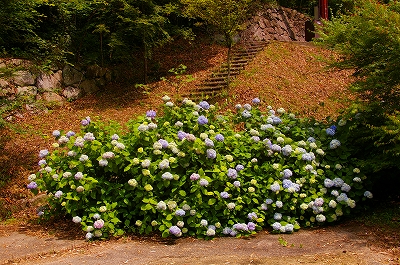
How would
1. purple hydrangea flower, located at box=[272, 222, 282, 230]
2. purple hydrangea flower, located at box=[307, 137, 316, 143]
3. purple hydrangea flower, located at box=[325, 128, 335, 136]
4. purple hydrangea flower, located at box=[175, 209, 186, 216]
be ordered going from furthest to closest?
1. purple hydrangea flower, located at box=[325, 128, 335, 136]
2. purple hydrangea flower, located at box=[307, 137, 316, 143]
3. purple hydrangea flower, located at box=[272, 222, 282, 230]
4. purple hydrangea flower, located at box=[175, 209, 186, 216]

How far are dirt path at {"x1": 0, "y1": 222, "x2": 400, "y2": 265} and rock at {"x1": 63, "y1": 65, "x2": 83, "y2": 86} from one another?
7858 mm

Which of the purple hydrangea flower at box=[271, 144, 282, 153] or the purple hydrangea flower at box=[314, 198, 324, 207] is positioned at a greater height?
the purple hydrangea flower at box=[271, 144, 282, 153]

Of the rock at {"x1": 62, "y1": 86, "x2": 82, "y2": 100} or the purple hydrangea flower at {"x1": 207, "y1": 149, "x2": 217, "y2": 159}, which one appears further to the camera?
the rock at {"x1": 62, "y1": 86, "x2": 82, "y2": 100}

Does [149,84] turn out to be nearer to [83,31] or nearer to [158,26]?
[158,26]

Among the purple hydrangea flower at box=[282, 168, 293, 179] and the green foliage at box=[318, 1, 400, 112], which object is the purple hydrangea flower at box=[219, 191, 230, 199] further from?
the green foliage at box=[318, 1, 400, 112]

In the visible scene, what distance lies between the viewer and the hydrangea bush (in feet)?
14.5

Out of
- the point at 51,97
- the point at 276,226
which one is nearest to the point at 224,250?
the point at 276,226

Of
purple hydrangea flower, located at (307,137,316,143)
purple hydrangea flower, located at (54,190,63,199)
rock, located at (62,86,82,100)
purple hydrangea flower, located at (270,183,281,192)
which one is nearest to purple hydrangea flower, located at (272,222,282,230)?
purple hydrangea flower, located at (270,183,281,192)

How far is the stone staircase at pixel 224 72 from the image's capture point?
1150 centimetres

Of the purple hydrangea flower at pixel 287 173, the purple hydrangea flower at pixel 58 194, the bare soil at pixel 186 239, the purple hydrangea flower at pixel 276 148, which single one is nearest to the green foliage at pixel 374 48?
the bare soil at pixel 186 239

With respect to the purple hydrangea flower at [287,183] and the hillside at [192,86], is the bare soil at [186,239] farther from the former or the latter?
the purple hydrangea flower at [287,183]

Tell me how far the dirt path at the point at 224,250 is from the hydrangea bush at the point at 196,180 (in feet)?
0.45

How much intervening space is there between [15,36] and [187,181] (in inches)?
294

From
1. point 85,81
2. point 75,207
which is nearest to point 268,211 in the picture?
point 75,207
